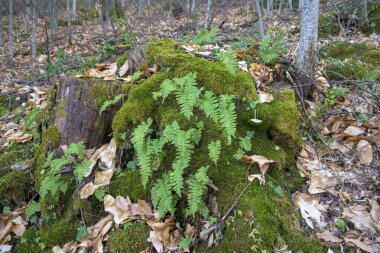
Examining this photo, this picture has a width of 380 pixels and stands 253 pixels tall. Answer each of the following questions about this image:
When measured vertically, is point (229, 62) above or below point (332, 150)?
above

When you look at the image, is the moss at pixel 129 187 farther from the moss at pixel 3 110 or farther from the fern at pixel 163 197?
the moss at pixel 3 110

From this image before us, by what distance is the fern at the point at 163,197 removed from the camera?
3.06 m

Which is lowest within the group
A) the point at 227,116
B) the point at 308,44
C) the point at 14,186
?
the point at 14,186

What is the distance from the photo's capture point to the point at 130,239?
313cm

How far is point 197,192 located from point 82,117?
6.89 ft

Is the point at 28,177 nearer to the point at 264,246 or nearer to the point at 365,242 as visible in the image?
the point at 264,246

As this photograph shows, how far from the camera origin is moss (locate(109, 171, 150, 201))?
347cm

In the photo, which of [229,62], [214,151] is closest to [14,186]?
[214,151]

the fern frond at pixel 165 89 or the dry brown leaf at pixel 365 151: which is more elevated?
the fern frond at pixel 165 89

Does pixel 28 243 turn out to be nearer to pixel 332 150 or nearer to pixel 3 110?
pixel 3 110

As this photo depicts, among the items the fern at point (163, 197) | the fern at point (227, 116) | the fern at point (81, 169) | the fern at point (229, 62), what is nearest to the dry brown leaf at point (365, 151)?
the fern at point (227, 116)

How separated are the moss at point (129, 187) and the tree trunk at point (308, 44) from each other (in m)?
2.65

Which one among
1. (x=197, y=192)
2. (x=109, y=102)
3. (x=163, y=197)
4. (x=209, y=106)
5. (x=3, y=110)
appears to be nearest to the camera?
(x=197, y=192)

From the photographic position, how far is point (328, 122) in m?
4.26
